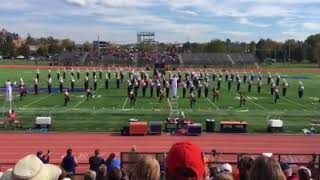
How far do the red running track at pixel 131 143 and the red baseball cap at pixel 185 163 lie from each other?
15.9 meters

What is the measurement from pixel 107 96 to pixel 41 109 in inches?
323

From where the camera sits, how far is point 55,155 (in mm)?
19312

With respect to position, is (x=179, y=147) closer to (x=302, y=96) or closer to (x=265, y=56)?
(x=302, y=96)

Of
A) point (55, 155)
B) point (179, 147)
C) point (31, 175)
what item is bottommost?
point (55, 155)

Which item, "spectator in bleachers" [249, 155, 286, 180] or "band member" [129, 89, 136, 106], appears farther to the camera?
"band member" [129, 89, 136, 106]

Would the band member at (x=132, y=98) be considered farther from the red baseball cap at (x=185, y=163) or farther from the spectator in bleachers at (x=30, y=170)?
the red baseball cap at (x=185, y=163)

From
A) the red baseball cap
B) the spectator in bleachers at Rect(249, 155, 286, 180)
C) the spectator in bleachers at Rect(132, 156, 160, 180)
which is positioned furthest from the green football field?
the red baseball cap

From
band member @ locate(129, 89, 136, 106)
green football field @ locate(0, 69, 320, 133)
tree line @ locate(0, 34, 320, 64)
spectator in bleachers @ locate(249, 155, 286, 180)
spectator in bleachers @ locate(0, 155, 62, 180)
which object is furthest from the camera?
tree line @ locate(0, 34, 320, 64)

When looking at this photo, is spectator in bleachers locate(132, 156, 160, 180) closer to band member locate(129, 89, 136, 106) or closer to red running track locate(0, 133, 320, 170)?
red running track locate(0, 133, 320, 170)

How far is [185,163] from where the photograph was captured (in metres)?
2.96

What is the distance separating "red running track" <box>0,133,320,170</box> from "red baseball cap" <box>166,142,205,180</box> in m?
15.9

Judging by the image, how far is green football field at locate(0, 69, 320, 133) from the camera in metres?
26.5

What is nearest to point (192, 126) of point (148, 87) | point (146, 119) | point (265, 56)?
point (146, 119)

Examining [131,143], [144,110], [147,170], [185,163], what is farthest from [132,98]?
[185,163]
